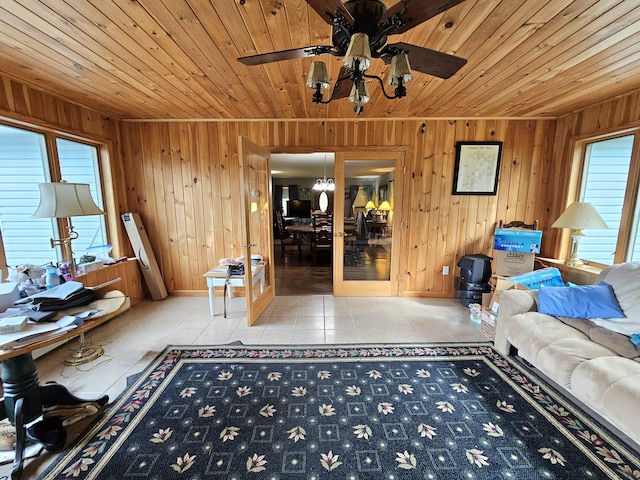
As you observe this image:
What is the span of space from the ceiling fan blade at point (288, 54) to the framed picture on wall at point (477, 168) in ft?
9.35

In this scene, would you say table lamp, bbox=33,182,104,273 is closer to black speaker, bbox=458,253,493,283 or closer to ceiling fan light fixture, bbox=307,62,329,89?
ceiling fan light fixture, bbox=307,62,329,89

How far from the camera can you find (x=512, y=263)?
319cm

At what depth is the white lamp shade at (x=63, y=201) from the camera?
6.24ft

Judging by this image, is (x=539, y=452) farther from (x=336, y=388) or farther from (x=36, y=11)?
(x=36, y=11)

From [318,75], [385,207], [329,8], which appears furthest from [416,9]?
[385,207]

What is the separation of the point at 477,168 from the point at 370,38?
2944mm

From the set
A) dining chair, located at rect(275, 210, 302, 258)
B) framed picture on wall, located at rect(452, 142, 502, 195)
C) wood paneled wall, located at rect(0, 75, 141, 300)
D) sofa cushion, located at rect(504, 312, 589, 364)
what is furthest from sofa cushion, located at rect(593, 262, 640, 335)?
dining chair, located at rect(275, 210, 302, 258)

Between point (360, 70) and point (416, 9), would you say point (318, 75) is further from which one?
point (416, 9)

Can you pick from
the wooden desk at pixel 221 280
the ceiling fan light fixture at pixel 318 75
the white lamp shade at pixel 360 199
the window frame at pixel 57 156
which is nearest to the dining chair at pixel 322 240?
the white lamp shade at pixel 360 199

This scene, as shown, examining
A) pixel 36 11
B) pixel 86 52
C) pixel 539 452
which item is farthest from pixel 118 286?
pixel 539 452

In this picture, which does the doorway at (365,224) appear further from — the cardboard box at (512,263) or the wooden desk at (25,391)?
the wooden desk at (25,391)

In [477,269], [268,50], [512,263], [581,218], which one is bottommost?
[477,269]

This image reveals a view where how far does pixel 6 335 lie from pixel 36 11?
A: 1746mm

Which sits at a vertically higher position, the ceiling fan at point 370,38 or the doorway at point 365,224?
the ceiling fan at point 370,38
